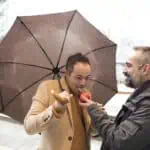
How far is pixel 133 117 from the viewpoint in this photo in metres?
1.23

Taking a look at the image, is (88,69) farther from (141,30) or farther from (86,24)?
(141,30)

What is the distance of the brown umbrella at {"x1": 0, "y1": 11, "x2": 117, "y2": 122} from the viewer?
1.67m

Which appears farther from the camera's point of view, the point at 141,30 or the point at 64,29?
the point at 141,30

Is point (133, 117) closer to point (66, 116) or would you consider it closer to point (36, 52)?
point (66, 116)

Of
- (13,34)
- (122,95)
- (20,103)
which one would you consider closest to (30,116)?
(20,103)

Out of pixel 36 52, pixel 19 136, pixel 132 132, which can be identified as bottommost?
pixel 19 136

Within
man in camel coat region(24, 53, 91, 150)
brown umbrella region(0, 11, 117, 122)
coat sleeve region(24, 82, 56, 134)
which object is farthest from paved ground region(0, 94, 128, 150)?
coat sleeve region(24, 82, 56, 134)

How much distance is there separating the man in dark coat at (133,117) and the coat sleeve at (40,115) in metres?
0.18

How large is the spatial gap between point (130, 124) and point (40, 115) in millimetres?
423

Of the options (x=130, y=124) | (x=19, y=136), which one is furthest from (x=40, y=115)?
(x=19, y=136)

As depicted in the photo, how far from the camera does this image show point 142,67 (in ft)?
4.31

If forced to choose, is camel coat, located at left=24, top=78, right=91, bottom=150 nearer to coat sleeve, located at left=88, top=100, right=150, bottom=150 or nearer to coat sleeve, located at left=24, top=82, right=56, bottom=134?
coat sleeve, located at left=24, top=82, right=56, bottom=134

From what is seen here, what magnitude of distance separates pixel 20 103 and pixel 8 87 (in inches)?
4.6

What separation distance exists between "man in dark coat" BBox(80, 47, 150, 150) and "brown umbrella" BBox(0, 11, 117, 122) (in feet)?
1.41
